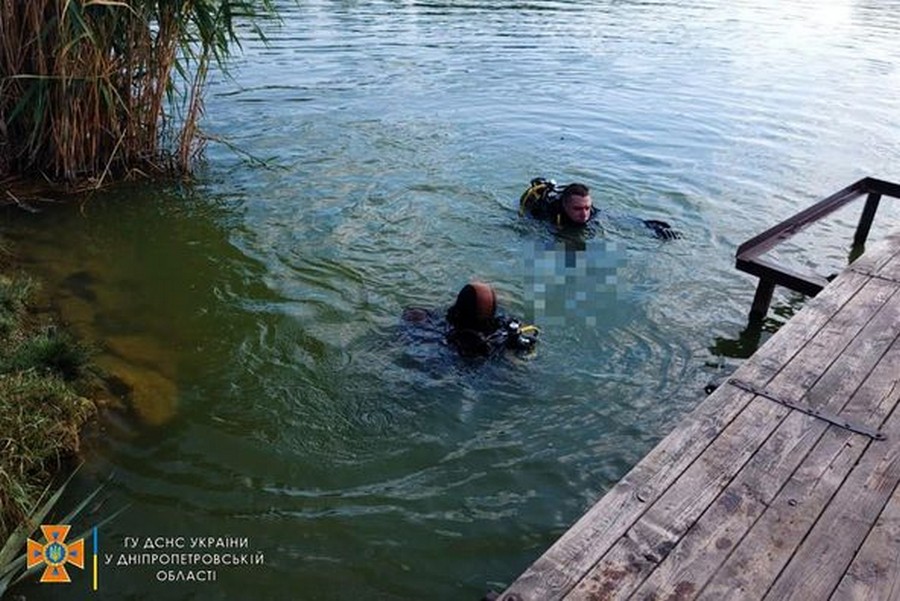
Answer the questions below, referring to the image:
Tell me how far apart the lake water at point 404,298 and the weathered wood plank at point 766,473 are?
1165mm

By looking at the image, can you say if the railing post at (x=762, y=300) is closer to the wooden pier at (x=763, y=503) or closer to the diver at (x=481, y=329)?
the wooden pier at (x=763, y=503)

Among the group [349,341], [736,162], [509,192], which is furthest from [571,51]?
[349,341]


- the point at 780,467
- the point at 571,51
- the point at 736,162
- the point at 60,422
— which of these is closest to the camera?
the point at 780,467

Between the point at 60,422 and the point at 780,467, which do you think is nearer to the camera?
the point at 780,467

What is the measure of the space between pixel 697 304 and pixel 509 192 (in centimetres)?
287

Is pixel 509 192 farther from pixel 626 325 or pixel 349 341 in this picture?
pixel 349 341

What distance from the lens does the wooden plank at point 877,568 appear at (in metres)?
2.59

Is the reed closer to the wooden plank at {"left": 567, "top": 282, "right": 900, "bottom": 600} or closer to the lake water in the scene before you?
the lake water

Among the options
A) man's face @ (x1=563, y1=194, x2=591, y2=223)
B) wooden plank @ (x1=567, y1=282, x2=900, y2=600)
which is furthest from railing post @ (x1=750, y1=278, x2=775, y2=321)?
man's face @ (x1=563, y1=194, x2=591, y2=223)

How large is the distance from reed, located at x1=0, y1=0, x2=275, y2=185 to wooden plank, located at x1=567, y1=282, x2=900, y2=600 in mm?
5929

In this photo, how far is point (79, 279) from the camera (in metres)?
6.16

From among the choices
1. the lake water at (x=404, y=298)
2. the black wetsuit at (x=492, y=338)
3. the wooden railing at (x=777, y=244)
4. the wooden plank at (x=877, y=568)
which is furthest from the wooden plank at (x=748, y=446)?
the black wetsuit at (x=492, y=338)

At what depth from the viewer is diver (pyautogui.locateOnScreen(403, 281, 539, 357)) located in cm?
503

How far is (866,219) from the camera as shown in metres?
7.65
